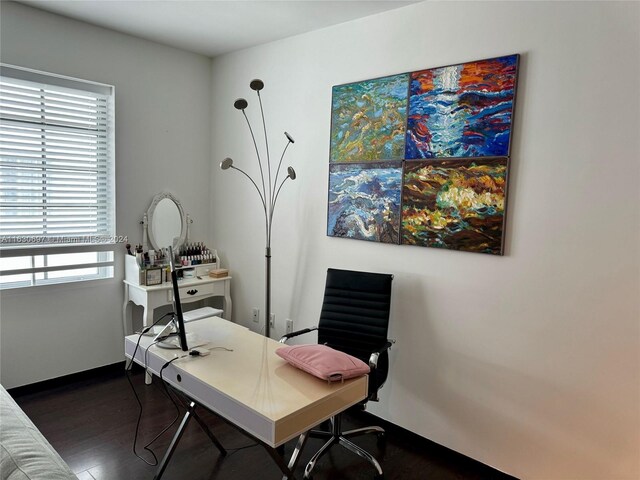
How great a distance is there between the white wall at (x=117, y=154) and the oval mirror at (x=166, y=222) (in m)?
0.08

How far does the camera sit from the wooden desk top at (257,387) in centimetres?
146

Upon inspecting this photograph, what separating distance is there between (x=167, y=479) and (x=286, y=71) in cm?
276

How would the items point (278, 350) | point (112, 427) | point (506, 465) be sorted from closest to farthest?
point (278, 350) < point (506, 465) < point (112, 427)

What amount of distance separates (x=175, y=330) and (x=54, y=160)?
70.4 inches

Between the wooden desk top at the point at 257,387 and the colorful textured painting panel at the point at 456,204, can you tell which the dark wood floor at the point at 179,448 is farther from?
the colorful textured painting panel at the point at 456,204

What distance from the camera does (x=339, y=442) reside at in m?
2.38

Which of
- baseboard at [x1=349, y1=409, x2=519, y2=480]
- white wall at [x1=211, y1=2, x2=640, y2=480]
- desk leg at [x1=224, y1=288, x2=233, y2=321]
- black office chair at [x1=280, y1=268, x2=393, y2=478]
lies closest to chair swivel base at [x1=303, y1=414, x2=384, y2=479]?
black office chair at [x1=280, y1=268, x2=393, y2=478]

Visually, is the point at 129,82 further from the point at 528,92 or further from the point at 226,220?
the point at 528,92

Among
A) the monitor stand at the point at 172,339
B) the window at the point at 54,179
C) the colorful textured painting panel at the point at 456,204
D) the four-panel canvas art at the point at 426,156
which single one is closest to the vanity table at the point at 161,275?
the window at the point at 54,179

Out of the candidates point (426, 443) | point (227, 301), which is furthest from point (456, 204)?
point (227, 301)

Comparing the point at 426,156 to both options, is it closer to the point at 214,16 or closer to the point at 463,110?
the point at 463,110

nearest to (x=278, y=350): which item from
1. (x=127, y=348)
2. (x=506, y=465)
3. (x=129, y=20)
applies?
(x=127, y=348)

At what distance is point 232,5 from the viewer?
264 centimetres

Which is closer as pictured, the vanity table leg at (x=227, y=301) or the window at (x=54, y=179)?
the window at (x=54, y=179)
